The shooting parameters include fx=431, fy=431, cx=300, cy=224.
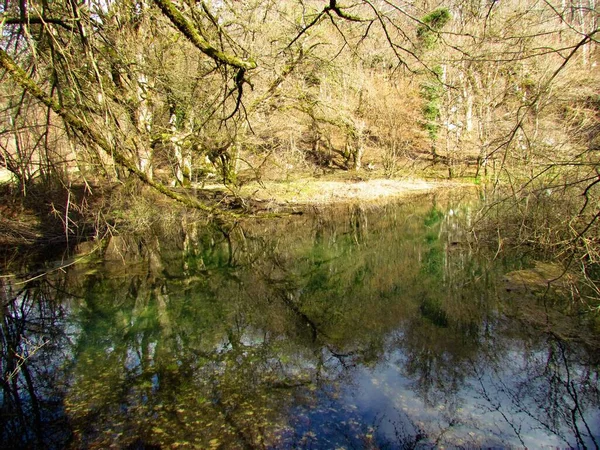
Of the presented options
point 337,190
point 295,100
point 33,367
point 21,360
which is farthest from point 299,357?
point 337,190

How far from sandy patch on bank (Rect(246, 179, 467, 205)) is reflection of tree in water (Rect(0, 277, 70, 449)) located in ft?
29.4

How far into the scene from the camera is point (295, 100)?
1522cm

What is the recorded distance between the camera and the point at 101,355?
4801mm

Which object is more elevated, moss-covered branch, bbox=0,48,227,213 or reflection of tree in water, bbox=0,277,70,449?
moss-covered branch, bbox=0,48,227,213

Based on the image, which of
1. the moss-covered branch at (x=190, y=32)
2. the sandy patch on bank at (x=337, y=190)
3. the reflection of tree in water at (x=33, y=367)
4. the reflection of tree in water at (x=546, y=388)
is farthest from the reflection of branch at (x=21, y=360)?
the sandy patch on bank at (x=337, y=190)

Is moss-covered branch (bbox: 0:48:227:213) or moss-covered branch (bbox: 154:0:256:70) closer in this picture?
moss-covered branch (bbox: 154:0:256:70)

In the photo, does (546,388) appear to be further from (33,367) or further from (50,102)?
(33,367)

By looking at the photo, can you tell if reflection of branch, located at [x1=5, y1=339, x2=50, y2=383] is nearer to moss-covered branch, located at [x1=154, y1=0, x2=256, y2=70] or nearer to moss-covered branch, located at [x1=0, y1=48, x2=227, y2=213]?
moss-covered branch, located at [x1=0, y1=48, x2=227, y2=213]

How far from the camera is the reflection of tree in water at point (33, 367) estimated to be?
3475 millimetres

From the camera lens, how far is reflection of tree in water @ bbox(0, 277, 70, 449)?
3475mm

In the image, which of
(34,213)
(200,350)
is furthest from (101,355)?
(34,213)

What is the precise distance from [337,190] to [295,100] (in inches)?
165

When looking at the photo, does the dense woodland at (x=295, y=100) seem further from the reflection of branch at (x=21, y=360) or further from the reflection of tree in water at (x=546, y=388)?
the reflection of branch at (x=21, y=360)

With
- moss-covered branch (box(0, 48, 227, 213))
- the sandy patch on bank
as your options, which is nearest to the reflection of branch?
moss-covered branch (box(0, 48, 227, 213))
